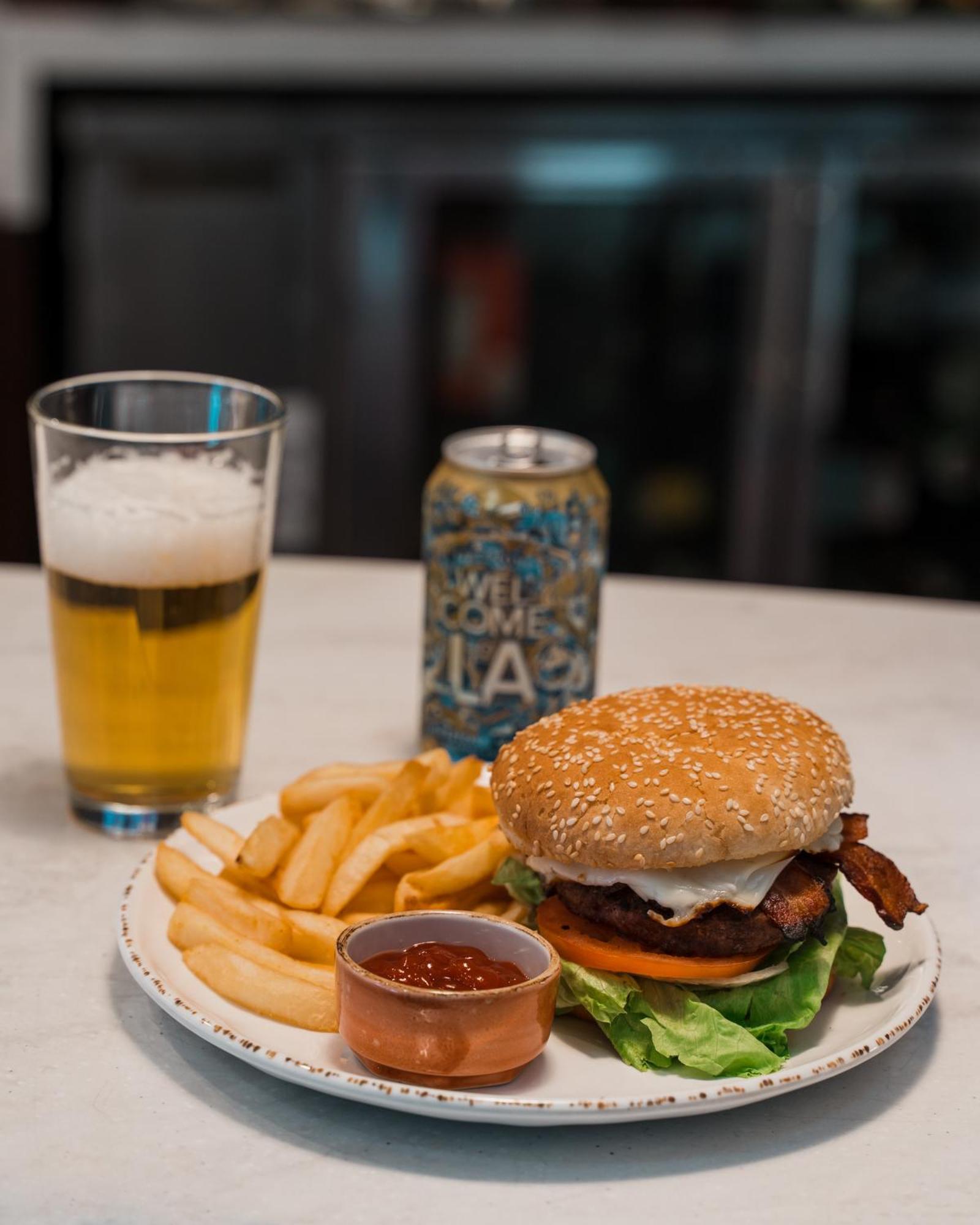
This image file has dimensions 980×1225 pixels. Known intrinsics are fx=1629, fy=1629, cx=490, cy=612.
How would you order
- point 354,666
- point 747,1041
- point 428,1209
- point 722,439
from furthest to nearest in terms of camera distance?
point 722,439, point 354,666, point 747,1041, point 428,1209

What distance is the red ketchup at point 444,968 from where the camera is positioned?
1.28m

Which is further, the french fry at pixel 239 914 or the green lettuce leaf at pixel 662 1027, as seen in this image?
the french fry at pixel 239 914

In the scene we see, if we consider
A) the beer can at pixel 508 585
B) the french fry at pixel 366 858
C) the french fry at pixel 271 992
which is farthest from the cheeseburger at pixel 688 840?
the beer can at pixel 508 585

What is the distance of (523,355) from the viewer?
485 cm

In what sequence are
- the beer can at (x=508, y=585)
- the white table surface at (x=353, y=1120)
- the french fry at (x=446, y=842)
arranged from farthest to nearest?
the beer can at (x=508, y=585), the french fry at (x=446, y=842), the white table surface at (x=353, y=1120)

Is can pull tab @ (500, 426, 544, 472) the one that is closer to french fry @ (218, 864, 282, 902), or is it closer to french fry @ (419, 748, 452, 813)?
french fry @ (419, 748, 452, 813)

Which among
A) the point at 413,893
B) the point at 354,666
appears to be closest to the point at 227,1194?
the point at 413,893

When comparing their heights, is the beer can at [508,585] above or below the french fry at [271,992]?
above

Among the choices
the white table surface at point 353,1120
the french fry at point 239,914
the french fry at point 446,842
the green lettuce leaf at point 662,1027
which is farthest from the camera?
the french fry at point 446,842

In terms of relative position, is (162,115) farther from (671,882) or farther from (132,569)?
(671,882)

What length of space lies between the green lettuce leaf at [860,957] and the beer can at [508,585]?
511 mm

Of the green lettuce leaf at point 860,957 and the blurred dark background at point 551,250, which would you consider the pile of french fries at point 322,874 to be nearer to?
the green lettuce leaf at point 860,957

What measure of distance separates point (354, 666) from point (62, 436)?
762 millimetres

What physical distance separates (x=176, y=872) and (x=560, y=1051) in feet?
1.33
